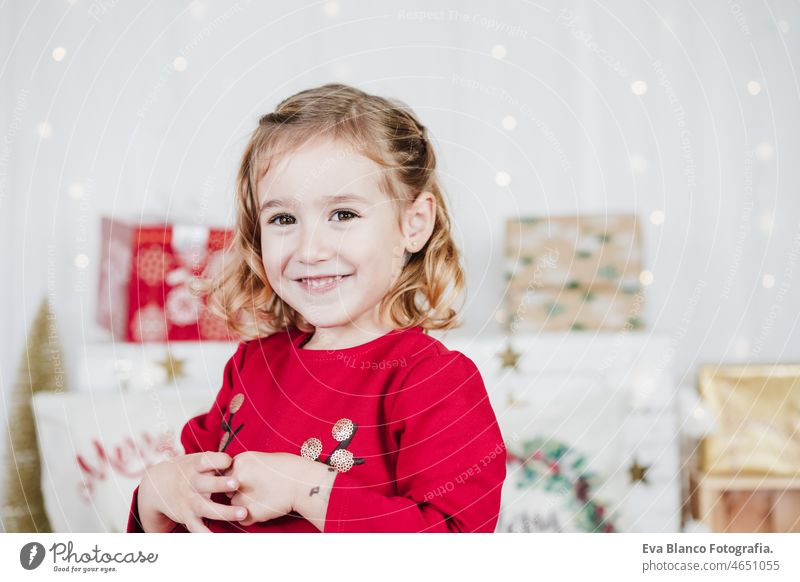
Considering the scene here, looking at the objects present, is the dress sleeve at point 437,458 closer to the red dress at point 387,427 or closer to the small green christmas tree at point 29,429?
the red dress at point 387,427

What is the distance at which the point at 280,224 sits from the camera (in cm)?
61

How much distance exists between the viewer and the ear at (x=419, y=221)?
2.11 ft

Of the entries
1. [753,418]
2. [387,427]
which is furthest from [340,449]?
[753,418]

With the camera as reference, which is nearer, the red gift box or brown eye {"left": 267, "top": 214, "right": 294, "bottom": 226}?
brown eye {"left": 267, "top": 214, "right": 294, "bottom": 226}

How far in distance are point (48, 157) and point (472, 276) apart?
560mm

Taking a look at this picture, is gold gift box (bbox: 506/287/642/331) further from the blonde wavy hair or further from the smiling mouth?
the smiling mouth

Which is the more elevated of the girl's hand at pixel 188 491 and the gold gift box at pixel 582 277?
the gold gift box at pixel 582 277

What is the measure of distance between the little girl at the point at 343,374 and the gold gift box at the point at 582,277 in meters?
0.39

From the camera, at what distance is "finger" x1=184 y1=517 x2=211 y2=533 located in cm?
62

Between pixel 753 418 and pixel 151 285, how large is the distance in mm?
844

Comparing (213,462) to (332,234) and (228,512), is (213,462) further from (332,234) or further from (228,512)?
(332,234)

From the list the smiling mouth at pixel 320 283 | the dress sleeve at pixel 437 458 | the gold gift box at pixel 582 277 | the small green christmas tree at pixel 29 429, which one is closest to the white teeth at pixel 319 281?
the smiling mouth at pixel 320 283

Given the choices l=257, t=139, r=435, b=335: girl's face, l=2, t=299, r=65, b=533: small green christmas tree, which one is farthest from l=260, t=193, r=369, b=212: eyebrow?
l=2, t=299, r=65, b=533: small green christmas tree

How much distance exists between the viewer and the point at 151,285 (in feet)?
3.42
